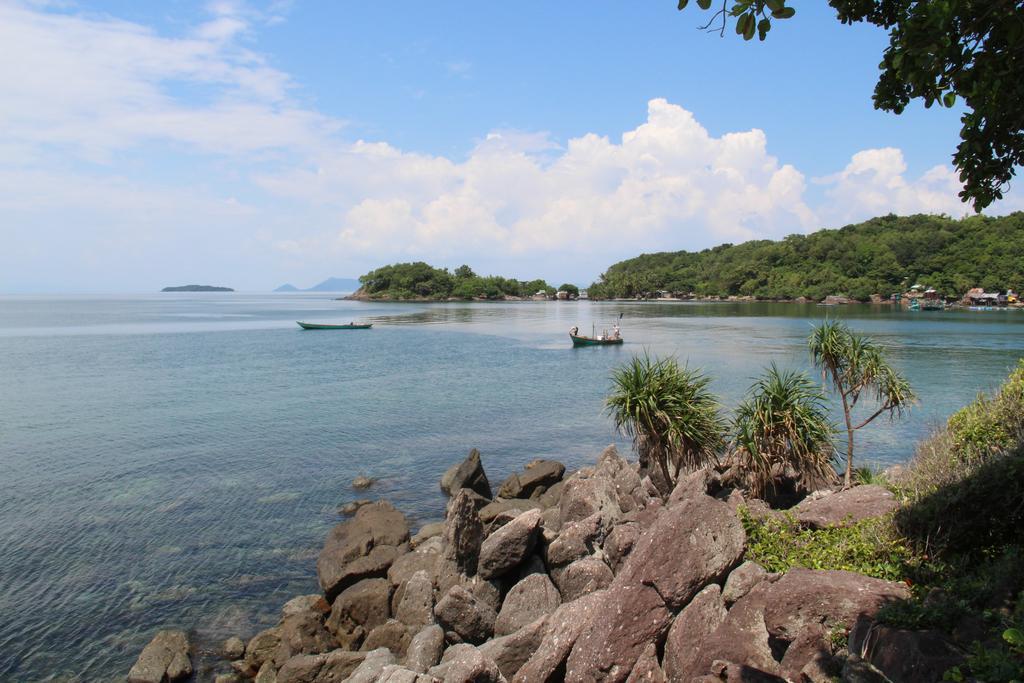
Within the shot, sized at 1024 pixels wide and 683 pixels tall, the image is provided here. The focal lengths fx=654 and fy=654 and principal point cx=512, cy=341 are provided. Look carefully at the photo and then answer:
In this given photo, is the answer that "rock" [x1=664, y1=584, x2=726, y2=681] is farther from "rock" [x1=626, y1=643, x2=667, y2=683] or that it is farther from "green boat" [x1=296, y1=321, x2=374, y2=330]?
"green boat" [x1=296, y1=321, x2=374, y2=330]

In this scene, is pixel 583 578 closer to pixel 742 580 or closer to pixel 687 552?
pixel 687 552

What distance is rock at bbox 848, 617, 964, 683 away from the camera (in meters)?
7.73

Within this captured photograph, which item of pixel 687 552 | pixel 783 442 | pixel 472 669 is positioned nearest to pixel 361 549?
pixel 472 669

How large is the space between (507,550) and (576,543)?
1.65 meters

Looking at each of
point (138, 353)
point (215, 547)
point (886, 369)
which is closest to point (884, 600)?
point (886, 369)

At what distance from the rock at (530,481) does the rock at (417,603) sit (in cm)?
969

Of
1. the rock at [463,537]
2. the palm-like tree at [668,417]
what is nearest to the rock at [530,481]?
the palm-like tree at [668,417]

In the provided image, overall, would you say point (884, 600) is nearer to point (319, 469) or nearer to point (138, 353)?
point (319, 469)

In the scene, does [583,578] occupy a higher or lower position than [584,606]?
lower

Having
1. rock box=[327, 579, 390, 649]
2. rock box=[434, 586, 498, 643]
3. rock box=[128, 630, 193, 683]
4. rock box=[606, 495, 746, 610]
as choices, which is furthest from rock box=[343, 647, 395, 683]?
rock box=[606, 495, 746, 610]

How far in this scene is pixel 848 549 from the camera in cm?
1183

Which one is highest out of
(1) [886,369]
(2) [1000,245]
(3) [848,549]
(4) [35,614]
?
(2) [1000,245]

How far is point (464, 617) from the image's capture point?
46.6 feet

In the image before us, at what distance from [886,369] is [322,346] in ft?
250
